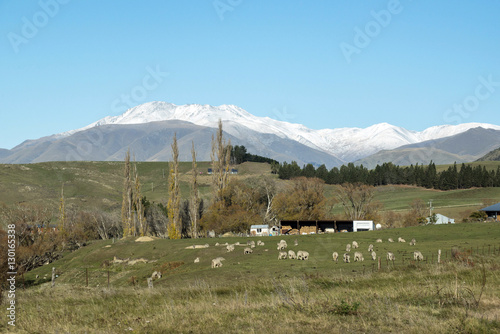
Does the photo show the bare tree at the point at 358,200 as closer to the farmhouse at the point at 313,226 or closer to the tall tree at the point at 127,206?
the farmhouse at the point at 313,226

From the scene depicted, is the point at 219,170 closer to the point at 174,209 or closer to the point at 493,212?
the point at 174,209

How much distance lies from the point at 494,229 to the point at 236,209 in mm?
54627

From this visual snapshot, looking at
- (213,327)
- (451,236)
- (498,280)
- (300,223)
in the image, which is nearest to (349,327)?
(213,327)

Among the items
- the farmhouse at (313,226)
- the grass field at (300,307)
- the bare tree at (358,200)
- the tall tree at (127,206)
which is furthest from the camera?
the bare tree at (358,200)

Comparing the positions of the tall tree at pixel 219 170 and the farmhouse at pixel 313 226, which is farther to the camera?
the tall tree at pixel 219 170

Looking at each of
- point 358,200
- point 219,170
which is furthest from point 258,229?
point 358,200

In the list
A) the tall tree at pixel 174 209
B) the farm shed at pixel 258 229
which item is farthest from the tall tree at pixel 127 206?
the farm shed at pixel 258 229

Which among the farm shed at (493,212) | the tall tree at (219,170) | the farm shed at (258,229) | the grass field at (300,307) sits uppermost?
the tall tree at (219,170)

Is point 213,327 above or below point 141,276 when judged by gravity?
above

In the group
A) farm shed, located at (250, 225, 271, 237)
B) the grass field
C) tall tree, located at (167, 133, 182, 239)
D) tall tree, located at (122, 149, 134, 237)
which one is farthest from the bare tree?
the grass field

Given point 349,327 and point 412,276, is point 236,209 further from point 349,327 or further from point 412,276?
point 349,327

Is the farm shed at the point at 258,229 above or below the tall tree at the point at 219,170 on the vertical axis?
below

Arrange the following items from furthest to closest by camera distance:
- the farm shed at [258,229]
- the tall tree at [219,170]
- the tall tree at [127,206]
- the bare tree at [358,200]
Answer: the bare tree at [358,200]
the tall tree at [219,170]
the tall tree at [127,206]
the farm shed at [258,229]

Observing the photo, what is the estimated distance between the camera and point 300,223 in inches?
4122
